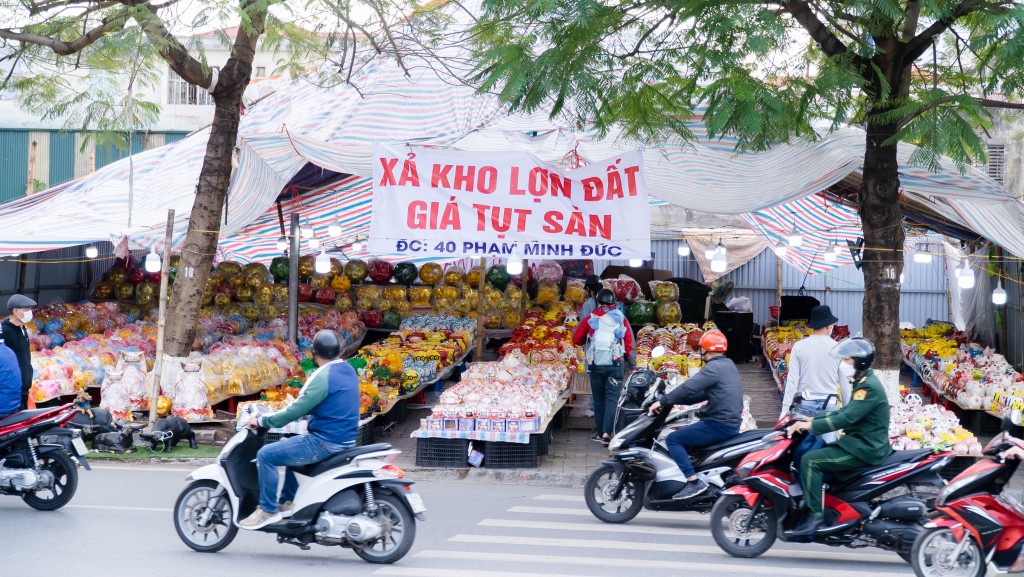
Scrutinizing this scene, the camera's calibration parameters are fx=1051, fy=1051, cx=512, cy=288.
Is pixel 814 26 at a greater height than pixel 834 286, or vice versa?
pixel 814 26

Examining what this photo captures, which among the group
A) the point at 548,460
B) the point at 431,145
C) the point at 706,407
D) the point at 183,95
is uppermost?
the point at 183,95

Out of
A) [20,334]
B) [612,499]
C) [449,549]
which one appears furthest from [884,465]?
[20,334]

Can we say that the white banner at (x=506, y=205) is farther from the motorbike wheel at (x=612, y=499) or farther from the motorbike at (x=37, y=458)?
the motorbike at (x=37, y=458)

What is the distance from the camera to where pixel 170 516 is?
8.60 meters

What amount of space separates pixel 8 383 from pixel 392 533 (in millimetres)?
3798

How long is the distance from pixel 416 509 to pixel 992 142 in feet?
48.3

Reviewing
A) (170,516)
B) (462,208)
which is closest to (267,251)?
(462,208)

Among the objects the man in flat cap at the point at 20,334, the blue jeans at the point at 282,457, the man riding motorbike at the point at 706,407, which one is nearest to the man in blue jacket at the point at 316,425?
the blue jeans at the point at 282,457

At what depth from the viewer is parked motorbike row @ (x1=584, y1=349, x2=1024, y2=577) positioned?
6.48 meters

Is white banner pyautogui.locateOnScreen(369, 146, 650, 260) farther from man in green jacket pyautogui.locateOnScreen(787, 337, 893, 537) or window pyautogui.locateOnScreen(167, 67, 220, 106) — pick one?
window pyautogui.locateOnScreen(167, 67, 220, 106)

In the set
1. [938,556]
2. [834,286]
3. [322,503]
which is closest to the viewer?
[938,556]

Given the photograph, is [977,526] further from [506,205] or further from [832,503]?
[506,205]

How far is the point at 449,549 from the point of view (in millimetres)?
7652

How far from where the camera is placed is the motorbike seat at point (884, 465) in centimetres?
732
